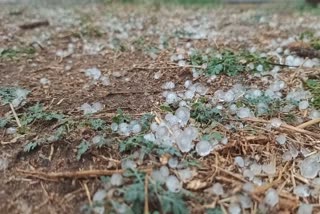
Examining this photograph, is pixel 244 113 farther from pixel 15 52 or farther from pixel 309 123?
pixel 15 52

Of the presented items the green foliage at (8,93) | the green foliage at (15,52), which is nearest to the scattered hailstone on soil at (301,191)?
the green foliage at (8,93)

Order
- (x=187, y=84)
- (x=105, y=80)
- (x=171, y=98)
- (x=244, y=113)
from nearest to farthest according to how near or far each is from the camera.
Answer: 1. (x=244, y=113)
2. (x=171, y=98)
3. (x=187, y=84)
4. (x=105, y=80)

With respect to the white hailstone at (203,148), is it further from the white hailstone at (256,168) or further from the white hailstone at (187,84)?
the white hailstone at (187,84)

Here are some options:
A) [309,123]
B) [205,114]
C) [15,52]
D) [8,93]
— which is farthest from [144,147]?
[15,52]

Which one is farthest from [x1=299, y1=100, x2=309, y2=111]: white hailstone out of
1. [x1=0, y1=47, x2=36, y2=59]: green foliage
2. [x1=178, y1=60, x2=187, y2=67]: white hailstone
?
[x1=0, y1=47, x2=36, y2=59]: green foliage

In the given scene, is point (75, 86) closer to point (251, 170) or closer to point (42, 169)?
point (42, 169)

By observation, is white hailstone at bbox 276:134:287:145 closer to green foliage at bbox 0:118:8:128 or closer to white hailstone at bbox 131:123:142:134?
white hailstone at bbox 131:123:142:134

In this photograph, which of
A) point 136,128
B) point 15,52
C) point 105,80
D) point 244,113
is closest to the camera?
point 136,128
